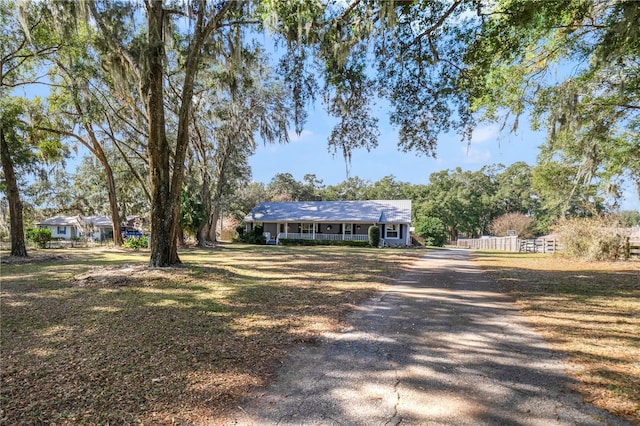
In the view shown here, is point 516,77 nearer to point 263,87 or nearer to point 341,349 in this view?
point 341,349

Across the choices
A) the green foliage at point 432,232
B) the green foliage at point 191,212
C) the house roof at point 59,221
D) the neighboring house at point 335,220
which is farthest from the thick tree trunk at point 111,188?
the green foliage at point 432,232

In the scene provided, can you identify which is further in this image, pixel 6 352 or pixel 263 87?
pixel 263 87

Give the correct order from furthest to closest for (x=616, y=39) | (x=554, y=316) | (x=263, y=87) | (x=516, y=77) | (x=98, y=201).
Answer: (x=98, y=201)
(x=263, y=87)
(x=516, y=77)
(x=616, y=39)
(x=554, y=316)

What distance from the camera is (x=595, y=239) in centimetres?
1364

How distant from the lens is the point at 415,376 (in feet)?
10.1

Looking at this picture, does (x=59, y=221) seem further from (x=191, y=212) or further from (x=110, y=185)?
(x=191, y=212)

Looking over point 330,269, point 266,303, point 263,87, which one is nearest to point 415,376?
point 266,303

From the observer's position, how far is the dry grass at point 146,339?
2.60 meters

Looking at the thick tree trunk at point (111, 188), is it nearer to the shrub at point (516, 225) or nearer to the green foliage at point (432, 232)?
the green foliage at point (432, 232)

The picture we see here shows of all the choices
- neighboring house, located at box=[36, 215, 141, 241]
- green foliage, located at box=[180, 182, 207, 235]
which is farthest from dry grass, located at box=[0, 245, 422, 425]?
neighboring house, located at box=[36, 215, 141, 241]

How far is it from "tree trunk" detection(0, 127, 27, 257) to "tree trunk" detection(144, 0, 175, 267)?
24.6 feet

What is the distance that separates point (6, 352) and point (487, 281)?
9389 millimetres

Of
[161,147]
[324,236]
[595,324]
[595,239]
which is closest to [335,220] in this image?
[324,236]

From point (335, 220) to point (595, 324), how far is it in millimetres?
24357
